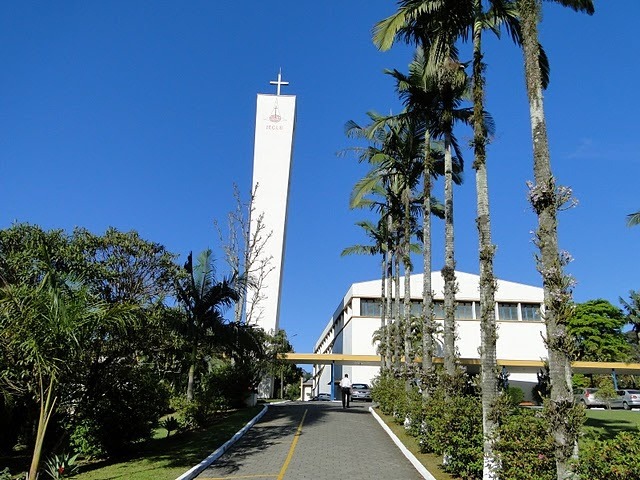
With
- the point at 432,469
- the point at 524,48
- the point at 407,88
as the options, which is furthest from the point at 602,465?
the point at 407,88

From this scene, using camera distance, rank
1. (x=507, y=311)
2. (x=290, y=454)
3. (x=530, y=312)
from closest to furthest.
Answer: (x=290, y=454) < (x=507, y=311) < (x=530, y=312)

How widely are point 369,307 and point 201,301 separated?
30.1 meters

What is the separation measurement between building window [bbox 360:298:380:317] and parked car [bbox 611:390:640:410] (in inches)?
777

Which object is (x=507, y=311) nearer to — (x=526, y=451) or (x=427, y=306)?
(x=427, y=306)

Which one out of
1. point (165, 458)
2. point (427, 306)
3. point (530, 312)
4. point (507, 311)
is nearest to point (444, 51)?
point (427, 306)

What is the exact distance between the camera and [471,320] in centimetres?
4616

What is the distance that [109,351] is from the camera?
13.2 metres

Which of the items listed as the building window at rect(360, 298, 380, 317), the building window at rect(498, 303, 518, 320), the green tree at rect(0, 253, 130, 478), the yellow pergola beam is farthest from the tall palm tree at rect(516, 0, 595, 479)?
the building window at rect(498, 303, 518, 320)

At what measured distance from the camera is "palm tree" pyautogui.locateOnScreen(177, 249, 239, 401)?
18469mm

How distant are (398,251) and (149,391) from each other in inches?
563

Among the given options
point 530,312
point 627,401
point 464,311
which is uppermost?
point 530,312

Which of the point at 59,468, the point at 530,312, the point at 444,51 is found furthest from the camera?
the point at 530,312

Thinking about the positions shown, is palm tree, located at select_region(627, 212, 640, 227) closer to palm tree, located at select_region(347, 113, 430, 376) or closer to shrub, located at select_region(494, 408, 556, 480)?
palm tree, located at select_region(347, 113, 430, 376)

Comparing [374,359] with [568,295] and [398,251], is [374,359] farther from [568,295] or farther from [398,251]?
[568,295]
